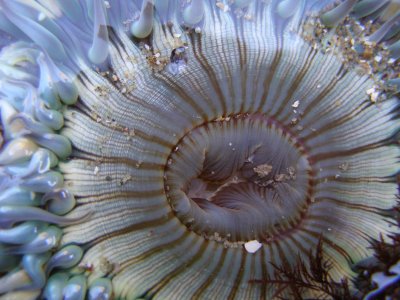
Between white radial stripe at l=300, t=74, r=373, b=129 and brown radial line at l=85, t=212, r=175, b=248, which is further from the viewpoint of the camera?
white radial stripe at l=300, t=74, r=373, b=129

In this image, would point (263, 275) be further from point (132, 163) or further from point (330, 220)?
point (132, 163)

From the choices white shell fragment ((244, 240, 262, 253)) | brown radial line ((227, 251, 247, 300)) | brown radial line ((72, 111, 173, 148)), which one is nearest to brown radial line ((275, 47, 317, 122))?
brown radial line ((72, 111, 173, 148))

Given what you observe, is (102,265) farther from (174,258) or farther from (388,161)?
(388,161)

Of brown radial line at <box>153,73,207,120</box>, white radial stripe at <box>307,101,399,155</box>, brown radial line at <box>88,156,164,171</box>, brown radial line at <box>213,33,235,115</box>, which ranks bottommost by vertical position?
brown radial line at <box>88,156,164,171</box>

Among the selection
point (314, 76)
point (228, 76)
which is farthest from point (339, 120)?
point (228, 76)

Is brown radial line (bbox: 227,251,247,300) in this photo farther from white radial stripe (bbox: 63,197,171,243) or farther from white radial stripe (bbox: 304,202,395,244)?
white radial stripe (bbox: 63,197,171,243)

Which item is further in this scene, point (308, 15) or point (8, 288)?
point (308, 15)

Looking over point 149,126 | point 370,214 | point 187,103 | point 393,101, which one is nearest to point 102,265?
point 149,126
